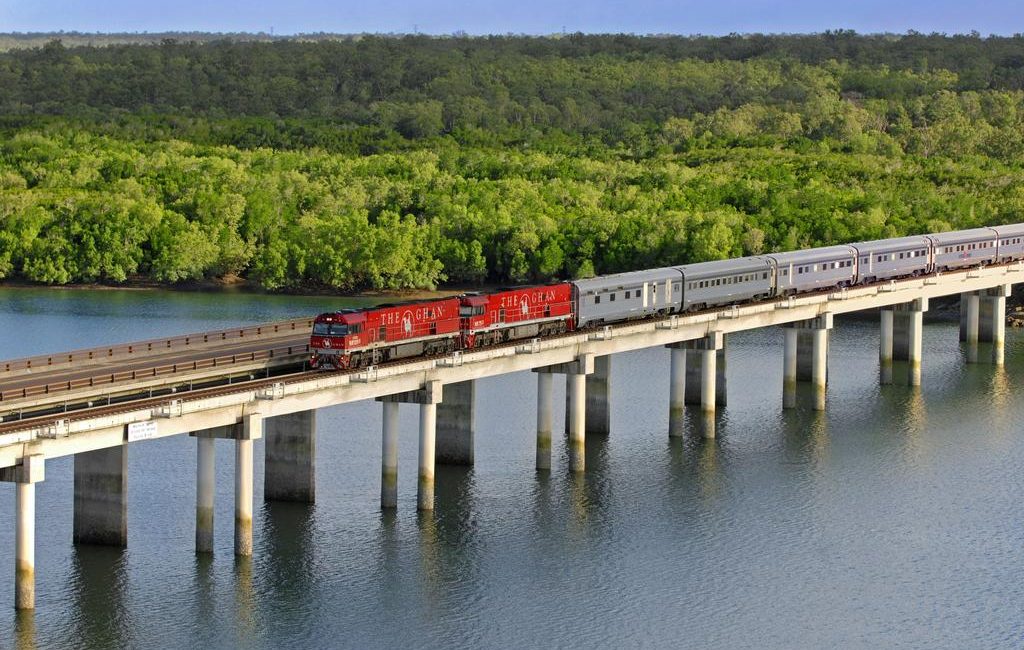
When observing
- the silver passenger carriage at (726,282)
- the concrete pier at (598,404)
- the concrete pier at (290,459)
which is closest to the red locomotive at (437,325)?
the concrete pier at (290,459)

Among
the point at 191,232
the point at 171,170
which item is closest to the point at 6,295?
the point at 191,232

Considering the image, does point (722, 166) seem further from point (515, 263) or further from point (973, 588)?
point (973, 588)

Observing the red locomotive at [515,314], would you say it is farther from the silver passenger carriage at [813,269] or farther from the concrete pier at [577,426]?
the silver passenger carriage at [813,269]

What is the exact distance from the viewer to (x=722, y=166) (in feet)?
637

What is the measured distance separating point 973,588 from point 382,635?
2064cm

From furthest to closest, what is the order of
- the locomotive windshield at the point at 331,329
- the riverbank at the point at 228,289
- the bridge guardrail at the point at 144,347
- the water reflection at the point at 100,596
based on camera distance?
the riverbank at the point at 228,289 < the locomotive windshield at the point at 331,329 < the bridge guardrail at the point at 144,347 < the water reflection at the point at 100,596

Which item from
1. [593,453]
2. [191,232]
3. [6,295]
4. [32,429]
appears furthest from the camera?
[191,232]

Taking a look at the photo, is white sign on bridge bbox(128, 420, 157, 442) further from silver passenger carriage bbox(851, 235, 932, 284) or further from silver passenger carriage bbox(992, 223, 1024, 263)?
silver passenger carriage bbox(992, 223, 1024, 263)

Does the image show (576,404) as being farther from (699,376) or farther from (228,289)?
(228,289)

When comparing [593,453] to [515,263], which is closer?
[593,453]

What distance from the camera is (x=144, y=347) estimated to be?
3049 inches

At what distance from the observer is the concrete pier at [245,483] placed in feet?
218

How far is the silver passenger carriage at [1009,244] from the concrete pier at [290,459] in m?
61.3

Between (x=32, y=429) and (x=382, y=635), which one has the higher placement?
(x=32, y=429)
